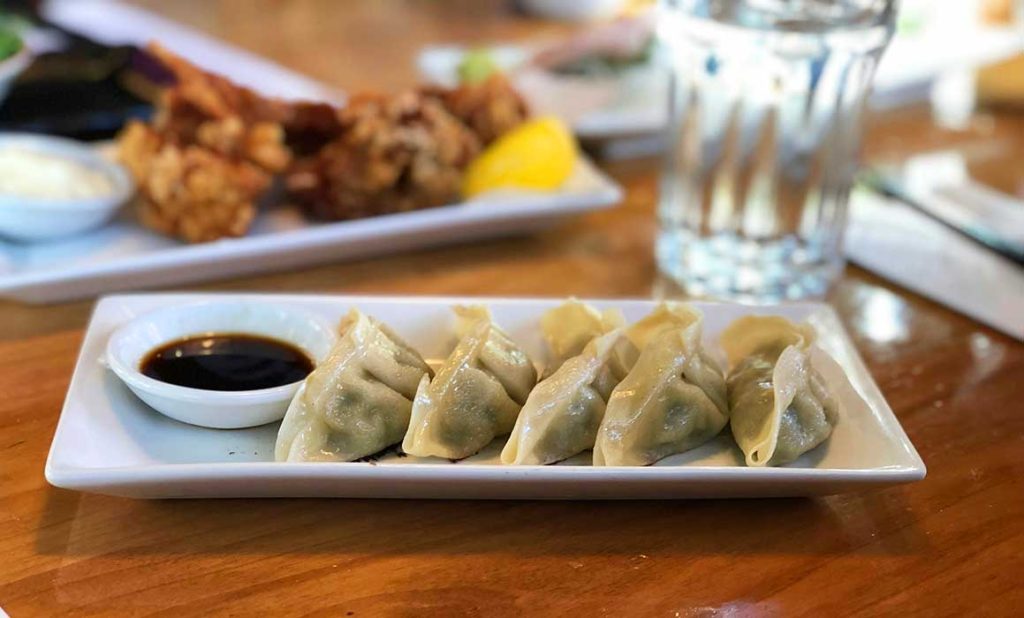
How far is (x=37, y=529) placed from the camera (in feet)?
4.48

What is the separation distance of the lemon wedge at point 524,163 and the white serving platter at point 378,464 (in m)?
0.74

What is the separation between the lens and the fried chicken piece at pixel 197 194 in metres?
2.09

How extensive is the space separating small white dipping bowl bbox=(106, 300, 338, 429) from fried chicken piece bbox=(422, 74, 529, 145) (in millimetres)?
926

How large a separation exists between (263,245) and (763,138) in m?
1.09

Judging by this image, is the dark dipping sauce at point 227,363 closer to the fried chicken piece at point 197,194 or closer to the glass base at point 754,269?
the fried chicken piece at point 197,194

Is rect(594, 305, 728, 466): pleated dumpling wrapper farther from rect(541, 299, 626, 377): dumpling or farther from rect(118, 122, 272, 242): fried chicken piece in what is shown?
rect(118, 122, 272, 242): fried chicken piece

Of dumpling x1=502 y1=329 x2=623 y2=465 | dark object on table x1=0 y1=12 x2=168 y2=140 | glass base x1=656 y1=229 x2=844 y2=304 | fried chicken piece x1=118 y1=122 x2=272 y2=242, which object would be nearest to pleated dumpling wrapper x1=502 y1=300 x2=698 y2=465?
dumpling x1=502 y1=329 x2=623 y2=465

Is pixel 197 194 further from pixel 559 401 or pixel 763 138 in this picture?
pixel 763 138

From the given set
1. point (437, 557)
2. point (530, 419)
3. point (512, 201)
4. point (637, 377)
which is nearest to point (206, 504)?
point (437, 557)

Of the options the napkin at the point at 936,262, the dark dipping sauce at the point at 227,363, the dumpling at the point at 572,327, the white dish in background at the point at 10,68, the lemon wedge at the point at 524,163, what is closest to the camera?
the dark dipping sauce at the point at 227,363

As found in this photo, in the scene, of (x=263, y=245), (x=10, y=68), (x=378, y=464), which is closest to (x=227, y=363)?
(x=378, y=464)

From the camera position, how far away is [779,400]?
1.44 m

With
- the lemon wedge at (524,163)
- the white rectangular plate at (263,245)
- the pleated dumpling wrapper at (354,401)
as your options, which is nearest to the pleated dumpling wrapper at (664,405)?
the pleated dumpling wrapper at (354,401)

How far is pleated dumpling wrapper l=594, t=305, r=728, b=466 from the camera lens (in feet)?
4.73
